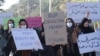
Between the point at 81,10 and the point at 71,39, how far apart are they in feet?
6.92

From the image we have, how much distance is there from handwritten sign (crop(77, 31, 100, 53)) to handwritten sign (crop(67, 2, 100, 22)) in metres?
1.94

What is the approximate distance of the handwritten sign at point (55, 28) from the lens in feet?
35.8

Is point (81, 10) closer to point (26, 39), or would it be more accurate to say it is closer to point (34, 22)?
point (34, 22)

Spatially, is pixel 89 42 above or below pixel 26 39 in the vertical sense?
below

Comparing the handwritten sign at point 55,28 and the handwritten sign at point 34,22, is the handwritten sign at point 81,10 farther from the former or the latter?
the handwritten sign at point 55,28

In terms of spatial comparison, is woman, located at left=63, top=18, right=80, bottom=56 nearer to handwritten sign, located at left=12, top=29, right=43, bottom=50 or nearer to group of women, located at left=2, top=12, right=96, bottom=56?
group of women, located at left=2, top=12, right=96, bottom=56

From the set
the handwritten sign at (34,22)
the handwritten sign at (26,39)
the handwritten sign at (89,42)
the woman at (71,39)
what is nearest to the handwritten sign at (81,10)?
the woman at (71,39)

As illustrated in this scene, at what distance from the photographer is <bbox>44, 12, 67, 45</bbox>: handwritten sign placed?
10898 millimetres

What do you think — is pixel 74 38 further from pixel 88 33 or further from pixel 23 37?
pixel 23 37

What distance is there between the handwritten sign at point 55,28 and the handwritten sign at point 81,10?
220cm

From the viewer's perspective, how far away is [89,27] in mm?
11633

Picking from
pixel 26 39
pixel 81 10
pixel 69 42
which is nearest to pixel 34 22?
pixel 81 10

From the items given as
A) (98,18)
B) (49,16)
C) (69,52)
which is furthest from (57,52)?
(98,18)

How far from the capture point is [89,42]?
1139 cm
